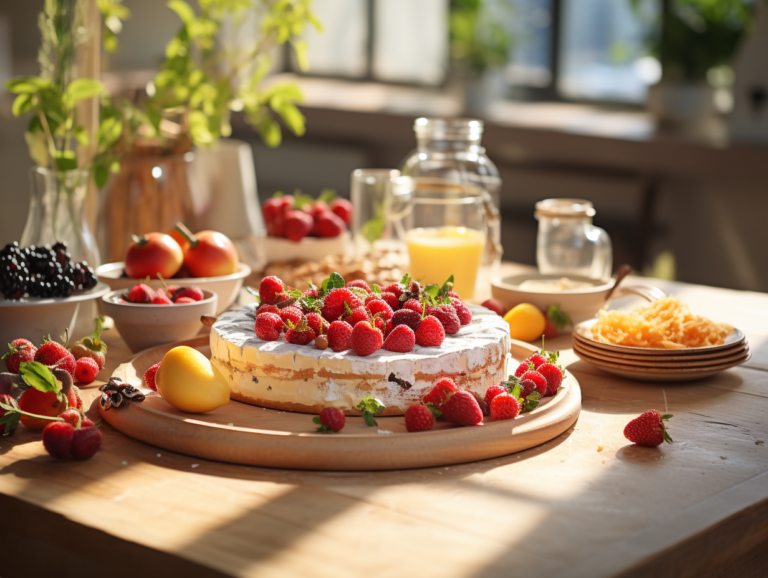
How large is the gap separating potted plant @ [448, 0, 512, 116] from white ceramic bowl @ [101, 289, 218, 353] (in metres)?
3.54

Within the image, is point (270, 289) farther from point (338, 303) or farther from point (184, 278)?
point (184, 278)

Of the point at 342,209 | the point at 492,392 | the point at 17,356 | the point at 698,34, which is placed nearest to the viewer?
the point at 492,392

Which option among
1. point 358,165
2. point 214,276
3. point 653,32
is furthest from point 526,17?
point 214,276

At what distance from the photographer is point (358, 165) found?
16.9 ft

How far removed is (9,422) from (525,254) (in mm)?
3909

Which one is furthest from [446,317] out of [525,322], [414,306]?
[525,322]

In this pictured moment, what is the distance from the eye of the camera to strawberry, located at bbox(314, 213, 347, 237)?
7.05 feet

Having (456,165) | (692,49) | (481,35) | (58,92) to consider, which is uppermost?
(481,35)

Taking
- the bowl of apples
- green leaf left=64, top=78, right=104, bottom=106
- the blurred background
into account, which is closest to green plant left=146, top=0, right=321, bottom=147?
green leaf left=64, top=78, right=104, bottom=106

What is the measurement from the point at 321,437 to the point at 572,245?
104 cm

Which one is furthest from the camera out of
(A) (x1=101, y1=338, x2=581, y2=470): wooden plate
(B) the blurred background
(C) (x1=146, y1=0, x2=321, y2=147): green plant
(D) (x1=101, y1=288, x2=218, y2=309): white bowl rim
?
(B) the blurred background

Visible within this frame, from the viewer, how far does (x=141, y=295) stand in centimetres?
153

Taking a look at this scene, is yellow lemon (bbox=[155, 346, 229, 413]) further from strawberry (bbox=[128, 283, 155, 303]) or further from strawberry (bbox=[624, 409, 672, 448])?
strawberry (bbox=[624, 409, 672, 448])

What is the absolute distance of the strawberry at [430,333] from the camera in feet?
4.07
